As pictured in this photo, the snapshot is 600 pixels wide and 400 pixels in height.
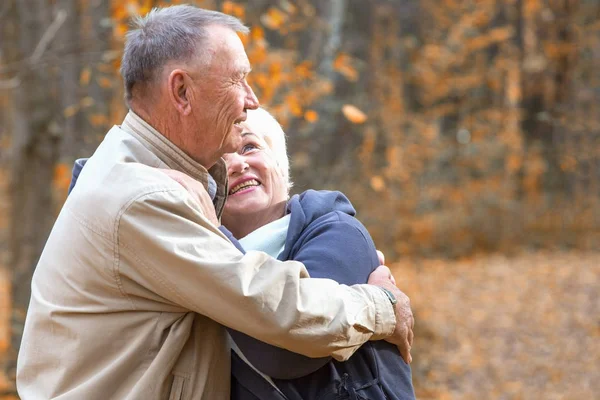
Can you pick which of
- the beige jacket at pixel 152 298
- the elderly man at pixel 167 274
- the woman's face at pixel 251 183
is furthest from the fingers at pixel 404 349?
the woman's face at pixel 251 183

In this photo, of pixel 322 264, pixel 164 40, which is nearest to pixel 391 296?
pixel 322 264

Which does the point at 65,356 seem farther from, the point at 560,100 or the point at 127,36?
the point at 560,100

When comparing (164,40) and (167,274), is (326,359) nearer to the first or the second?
(167,274)

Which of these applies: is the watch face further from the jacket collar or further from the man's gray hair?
the man's gray hair

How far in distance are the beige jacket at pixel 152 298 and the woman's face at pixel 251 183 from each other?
0.46 meters

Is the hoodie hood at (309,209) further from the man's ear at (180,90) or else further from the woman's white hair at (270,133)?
the man's ear at (180,90)

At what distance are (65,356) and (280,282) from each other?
60 cm

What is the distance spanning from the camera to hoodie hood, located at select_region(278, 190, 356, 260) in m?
2.50

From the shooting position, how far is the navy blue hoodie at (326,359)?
2270mm

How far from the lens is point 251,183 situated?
110 inches

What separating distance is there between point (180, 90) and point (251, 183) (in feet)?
1.94

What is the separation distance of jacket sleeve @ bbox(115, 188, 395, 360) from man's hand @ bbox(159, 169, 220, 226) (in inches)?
3.3

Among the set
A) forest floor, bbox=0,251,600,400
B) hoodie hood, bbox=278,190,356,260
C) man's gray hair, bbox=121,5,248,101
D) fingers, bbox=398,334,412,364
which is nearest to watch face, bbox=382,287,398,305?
fingers, bbox=398,334,412,364

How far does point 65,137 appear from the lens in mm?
6492
